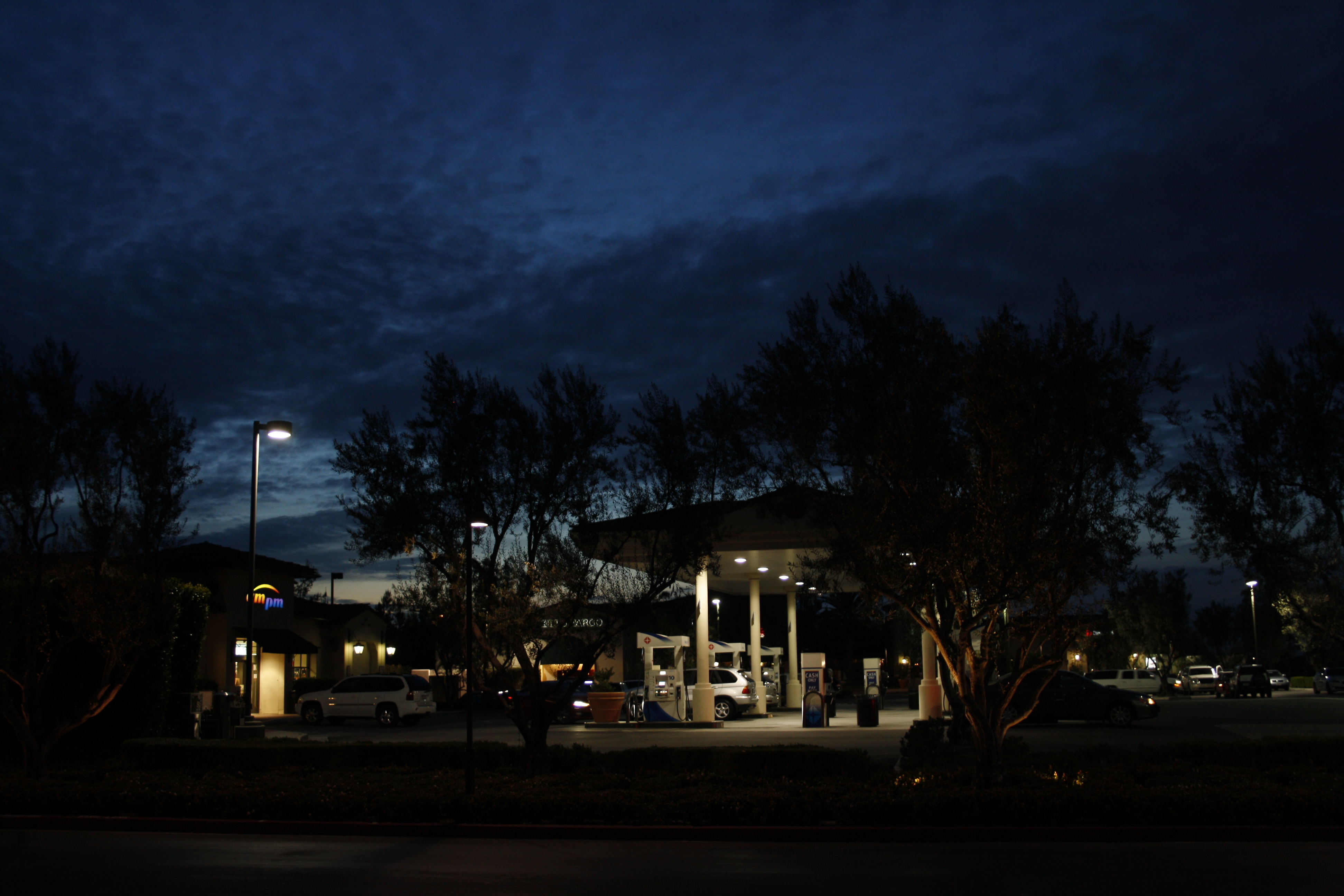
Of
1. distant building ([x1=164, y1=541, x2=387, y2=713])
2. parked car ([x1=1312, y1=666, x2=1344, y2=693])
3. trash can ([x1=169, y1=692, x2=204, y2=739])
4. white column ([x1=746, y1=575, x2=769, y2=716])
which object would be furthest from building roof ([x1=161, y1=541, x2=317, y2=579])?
parked car ([x1=1312, y1=666, x2=1344, y2=693])

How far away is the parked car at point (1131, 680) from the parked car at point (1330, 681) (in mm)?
11280

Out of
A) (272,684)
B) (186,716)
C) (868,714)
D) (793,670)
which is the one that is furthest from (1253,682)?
(186,716)

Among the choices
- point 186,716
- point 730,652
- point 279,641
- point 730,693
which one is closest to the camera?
point 186,716

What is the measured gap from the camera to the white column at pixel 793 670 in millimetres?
37969

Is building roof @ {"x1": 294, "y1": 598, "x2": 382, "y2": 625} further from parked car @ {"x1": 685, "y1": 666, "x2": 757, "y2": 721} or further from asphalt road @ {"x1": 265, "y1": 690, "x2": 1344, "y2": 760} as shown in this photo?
parked car @ {"x1": 685, "y1": 666, "x2": 757, "y2": 721}

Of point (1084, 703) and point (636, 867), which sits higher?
point (636, 867)

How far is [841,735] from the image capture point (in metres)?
24.7

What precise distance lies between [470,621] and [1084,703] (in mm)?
19803

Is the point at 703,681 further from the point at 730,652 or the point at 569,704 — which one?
the point at 569,704

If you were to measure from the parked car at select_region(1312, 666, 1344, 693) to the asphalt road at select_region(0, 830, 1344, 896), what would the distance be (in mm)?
47228

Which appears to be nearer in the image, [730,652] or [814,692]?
[814,692]

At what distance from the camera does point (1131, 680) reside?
144 ft

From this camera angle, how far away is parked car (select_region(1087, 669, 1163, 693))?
42500mm

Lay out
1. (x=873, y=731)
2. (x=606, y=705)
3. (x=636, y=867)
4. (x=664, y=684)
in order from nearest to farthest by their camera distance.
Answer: (x=636, y=867), (x=873, y=731), (x=664, y=684), (x=606, y=705)
